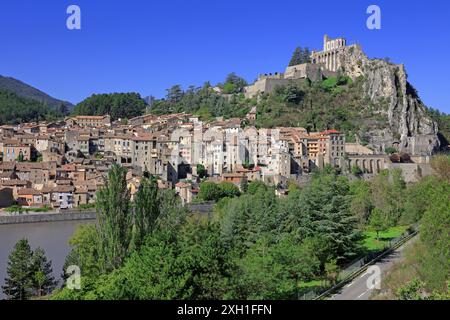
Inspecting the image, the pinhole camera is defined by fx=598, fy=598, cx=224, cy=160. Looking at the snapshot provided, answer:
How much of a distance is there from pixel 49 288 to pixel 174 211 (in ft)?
16.4

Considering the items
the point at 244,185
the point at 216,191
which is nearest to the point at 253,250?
the point at 216,191

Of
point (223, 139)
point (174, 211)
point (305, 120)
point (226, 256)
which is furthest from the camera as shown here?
point (305, 120)

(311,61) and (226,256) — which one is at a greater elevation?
(311,61)

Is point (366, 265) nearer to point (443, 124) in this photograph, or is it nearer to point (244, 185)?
point (244, 185)

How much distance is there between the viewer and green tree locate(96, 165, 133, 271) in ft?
46.1

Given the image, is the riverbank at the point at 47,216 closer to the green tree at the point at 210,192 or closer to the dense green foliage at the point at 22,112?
the green tree at the point at 210,192

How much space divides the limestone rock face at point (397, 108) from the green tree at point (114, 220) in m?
37.4

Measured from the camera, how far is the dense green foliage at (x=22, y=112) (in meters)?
64.8

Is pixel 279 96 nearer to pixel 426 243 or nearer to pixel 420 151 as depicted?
pixel 420 151

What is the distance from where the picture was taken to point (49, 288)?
1617 cm

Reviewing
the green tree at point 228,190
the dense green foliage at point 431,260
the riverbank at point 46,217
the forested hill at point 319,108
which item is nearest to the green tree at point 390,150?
the forested hill at point 319,108

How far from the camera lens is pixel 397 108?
171ft

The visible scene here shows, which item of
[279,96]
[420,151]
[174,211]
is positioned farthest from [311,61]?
[174,211]
